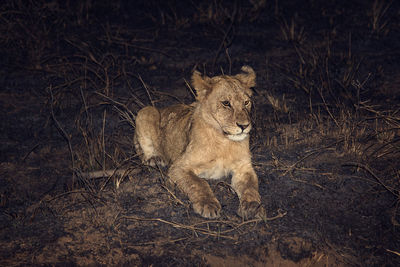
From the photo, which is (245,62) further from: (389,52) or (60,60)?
(60,60)

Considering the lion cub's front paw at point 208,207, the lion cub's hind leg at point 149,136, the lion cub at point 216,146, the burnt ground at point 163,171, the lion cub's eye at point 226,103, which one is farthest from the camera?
the lion cub's hind leg at point 149,136

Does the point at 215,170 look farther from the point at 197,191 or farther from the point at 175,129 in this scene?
the point at 175,129

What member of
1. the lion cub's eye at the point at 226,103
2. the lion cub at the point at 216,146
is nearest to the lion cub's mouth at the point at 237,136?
the lion cub at the point at 216,146

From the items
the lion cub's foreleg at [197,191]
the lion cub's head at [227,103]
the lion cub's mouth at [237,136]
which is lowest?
the lion cub's foreleg at [197,191]

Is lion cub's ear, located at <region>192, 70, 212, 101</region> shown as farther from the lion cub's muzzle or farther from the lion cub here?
the lion cub's muzzle

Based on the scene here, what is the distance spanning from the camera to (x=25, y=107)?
753 centimetres

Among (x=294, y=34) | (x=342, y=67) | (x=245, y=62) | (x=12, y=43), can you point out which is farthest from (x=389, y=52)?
(x=12, y=43)

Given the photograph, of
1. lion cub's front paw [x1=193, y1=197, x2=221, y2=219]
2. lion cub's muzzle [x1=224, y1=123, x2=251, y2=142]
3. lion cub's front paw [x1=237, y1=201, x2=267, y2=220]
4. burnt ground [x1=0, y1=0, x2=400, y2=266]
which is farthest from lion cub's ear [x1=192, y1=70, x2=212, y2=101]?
lion cub's front paw [x1=237, y1=201, x2=267, y2=220]

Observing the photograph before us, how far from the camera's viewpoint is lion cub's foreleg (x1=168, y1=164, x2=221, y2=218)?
13.7 feet

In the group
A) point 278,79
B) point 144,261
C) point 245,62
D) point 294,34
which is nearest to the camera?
point 144,261

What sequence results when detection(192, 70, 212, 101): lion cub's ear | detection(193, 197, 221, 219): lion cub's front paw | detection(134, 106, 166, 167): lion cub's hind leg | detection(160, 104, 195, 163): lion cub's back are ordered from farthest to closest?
detection(134, 106, 166, 167): lion cub's hind leg
detection(160, 104, 195, 163): lion cub's back
detection(192, 70, 212, 101): lion cub's ear
detection(193, 197, 221, 219): lion cub's front paw

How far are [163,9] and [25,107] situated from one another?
197 inches

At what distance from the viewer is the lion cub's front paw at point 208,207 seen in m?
4.14

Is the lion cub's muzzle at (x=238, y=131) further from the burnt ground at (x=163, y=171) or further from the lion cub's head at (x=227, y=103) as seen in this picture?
the burnt ground at (x=163, y=171)
